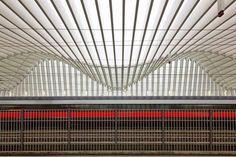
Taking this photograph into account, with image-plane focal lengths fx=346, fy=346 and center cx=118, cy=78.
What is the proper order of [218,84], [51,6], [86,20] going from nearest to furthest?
[51,6] → [86,20] → [218,84]

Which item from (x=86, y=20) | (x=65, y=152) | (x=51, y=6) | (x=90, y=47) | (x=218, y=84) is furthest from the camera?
(x=218, y=84)

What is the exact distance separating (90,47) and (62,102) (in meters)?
8.57

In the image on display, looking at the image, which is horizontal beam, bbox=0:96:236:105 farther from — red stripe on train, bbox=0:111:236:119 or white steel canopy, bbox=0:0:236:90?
white steel canopy, bbox=0:0:236:90

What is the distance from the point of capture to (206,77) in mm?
43000

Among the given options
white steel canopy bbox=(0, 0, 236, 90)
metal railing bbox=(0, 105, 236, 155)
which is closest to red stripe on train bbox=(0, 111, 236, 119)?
metal railing bbox=(0, 105, 236, 155)

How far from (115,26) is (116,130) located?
16.1 ft

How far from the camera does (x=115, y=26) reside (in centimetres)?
1427

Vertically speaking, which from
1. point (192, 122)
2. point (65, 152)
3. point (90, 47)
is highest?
point (90, 47)

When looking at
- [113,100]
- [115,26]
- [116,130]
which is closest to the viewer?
[116,130]

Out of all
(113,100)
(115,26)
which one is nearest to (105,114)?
(113,100)

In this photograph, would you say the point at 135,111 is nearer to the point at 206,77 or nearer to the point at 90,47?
the point at 90,47

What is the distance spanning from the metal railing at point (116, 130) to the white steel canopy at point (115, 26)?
3.39m

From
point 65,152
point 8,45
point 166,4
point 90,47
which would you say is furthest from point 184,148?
point 8,45

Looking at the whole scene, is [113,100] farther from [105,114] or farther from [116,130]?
[116,130]
